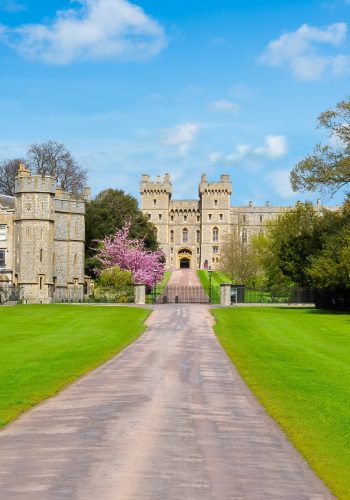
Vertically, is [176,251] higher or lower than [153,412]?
higher

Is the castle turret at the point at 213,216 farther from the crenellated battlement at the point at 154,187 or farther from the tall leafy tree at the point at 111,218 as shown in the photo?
the tall leafy tree at the point at 111,218

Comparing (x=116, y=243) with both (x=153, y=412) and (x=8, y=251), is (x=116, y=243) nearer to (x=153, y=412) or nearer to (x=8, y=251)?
(x=8, y=251)

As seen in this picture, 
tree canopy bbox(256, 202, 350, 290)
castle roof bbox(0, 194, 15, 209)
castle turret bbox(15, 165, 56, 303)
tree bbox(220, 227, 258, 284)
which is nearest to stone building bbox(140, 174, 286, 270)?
tree bbox(220, 227, 258, 284)

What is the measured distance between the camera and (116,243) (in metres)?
78.8

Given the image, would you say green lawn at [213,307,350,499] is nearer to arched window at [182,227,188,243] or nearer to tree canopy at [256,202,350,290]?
tree canopy at [256,202,350,290]

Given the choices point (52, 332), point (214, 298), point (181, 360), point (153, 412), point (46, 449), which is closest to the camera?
point (46, 449)

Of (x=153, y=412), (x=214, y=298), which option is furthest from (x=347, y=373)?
(x=214, y=298)

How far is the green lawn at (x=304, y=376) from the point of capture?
39.0ft

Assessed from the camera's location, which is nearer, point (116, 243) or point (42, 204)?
point (42, 204)

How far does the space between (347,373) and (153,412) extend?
9.95 meters

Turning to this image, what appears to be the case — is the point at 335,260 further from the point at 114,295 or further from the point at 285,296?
the point at 114,295

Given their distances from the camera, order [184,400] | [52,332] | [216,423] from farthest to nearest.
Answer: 1. [52,332]
2. [184,400]
3. [216,423]

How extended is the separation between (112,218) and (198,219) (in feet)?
254

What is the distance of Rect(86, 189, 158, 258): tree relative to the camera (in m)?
83.2
